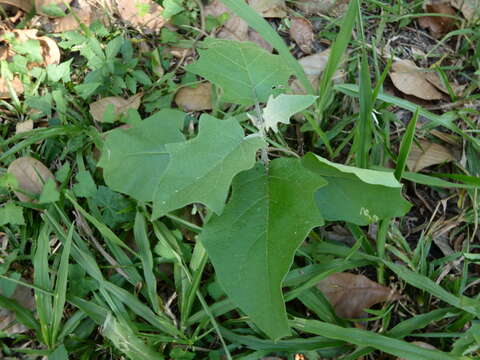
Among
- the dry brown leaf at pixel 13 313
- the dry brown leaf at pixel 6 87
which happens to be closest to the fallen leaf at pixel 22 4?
the dry brown leaf at pixel 6 87

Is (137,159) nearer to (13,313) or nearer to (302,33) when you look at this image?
(13,313)

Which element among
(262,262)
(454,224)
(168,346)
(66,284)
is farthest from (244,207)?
(454,224)

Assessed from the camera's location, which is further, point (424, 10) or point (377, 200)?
point (424, 10)

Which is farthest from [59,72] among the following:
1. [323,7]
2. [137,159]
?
[323,7]

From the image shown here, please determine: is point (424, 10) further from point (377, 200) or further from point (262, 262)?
point (262, 262)

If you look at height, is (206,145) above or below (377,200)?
above

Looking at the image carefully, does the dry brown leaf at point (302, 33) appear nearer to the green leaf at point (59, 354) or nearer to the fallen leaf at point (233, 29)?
the fallen leaf at point (233, 29)

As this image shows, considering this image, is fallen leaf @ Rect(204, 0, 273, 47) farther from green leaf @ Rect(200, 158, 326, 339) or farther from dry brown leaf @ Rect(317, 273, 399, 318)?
dry brown leaf @ Rect(317, 273, 399, 318)

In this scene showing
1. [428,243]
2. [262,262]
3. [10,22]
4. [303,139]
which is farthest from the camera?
[10,22]
